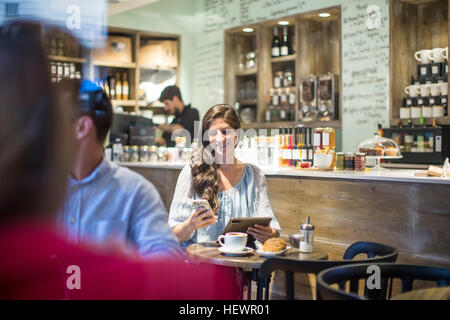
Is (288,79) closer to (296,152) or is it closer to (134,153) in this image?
(134,153)

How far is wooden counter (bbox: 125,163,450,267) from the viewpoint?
2.99 m

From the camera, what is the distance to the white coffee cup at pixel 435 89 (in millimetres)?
5125

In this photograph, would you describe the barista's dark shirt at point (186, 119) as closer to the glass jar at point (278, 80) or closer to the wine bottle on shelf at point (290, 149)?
the glass jar at point (278, 80)

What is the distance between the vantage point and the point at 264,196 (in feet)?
9.33

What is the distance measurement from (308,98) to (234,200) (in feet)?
12.2

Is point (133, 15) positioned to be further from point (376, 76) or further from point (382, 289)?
point (382, 289)

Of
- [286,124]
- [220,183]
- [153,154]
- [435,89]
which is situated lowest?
[220,183]

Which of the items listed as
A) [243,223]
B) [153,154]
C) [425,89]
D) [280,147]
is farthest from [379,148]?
[153,154]

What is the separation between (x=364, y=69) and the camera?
5.79m

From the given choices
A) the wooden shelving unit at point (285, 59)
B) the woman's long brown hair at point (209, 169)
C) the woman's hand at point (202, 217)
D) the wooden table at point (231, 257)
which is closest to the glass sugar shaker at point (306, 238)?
the wooden table at point (231, 257)

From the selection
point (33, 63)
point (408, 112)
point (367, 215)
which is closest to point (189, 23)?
point (408, 112)

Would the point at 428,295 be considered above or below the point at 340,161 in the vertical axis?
below

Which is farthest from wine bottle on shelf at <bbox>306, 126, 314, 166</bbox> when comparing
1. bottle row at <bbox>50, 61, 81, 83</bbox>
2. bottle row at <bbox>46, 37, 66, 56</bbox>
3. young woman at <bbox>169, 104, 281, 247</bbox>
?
bottle row at <bbox>46, 37, 66, 56</bbox>

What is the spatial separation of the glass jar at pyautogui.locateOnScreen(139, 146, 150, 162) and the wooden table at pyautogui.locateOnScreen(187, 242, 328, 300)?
3.12 meters
